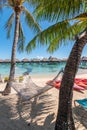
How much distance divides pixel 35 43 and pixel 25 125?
2567 mm

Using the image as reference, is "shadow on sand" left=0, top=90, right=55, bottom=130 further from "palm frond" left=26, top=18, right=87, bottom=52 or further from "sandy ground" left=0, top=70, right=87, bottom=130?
"palm frond" left=26, top=18, right=87, bottom=52

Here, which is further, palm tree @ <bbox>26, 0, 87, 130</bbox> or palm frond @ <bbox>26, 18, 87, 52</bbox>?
palm frond @ <bbox>26, 18, 87, 52</bbox>

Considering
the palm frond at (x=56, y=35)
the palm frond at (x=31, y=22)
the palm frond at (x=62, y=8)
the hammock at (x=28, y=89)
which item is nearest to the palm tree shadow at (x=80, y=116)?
the hammock at (x=28, y=89)

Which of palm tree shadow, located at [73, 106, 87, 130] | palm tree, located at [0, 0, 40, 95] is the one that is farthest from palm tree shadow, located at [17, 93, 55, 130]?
palm tree, located at [0, 0, 40, 95]

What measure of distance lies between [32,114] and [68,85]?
2214 millimetres

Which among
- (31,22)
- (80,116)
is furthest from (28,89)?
(31,22)

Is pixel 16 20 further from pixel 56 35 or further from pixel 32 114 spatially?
pixel 32 114

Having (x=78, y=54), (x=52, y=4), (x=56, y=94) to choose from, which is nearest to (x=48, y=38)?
(x=52, y=4)

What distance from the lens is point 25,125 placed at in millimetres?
6156

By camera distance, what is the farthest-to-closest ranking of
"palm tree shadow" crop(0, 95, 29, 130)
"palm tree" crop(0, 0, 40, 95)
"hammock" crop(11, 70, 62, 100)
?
"palm tree" crop(0, 0, 40, 95) < "hammock" crop(11, 70, 62, 100) < "palm tree shadow" crop(0, 95, 29, 130)

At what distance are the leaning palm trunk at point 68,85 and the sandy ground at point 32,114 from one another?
757mm

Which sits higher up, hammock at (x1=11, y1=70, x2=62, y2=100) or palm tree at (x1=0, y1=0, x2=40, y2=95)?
palm tree at (x1=0, y1=0, x2=40, y2=95)

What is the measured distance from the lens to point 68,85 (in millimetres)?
5188

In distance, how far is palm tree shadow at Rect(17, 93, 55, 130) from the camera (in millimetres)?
6172
